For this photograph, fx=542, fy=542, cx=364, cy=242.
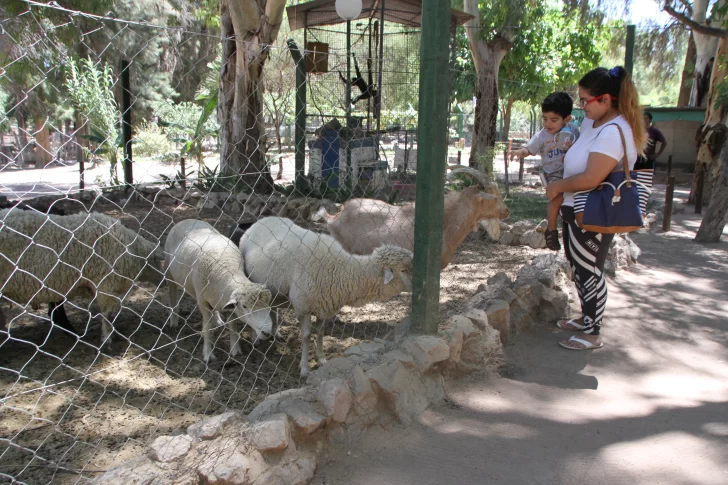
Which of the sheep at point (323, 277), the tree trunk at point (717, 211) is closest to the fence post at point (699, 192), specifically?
the tree trunk at point (717, 211)

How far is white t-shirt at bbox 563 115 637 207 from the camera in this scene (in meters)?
3.17

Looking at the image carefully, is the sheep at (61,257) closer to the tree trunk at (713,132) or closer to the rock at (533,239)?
the rock at (533,239)

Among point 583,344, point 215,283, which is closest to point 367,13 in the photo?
point 215,283

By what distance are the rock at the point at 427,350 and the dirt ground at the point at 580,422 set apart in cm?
23

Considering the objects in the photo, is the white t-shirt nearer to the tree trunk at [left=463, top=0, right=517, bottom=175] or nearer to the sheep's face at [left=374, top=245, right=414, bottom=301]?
the sheep's face at [left=374, top=245, right=414, bottom=301]

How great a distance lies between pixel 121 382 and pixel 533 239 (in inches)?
213

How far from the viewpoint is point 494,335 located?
11.7 feet

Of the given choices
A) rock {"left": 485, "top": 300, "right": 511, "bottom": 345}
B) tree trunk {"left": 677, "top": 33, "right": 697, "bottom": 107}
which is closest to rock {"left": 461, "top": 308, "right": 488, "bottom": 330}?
rock {"left": 485, "top": 300, "right": 511, "bottom": 345}

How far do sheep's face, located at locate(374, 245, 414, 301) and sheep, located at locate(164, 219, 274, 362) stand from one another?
0.84 metres

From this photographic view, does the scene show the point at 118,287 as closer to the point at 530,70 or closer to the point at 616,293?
→ the point at 616,293

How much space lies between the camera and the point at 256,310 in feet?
11.8

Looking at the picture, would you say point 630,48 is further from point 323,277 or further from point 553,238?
point 323,277

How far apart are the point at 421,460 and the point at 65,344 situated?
124 inches

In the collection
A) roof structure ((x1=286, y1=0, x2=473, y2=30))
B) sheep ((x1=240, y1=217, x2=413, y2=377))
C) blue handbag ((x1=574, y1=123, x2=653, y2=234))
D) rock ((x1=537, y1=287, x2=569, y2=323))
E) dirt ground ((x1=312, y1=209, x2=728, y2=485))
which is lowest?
dirt ground ((x1=312, y1=209, x2=728, y2=485))
